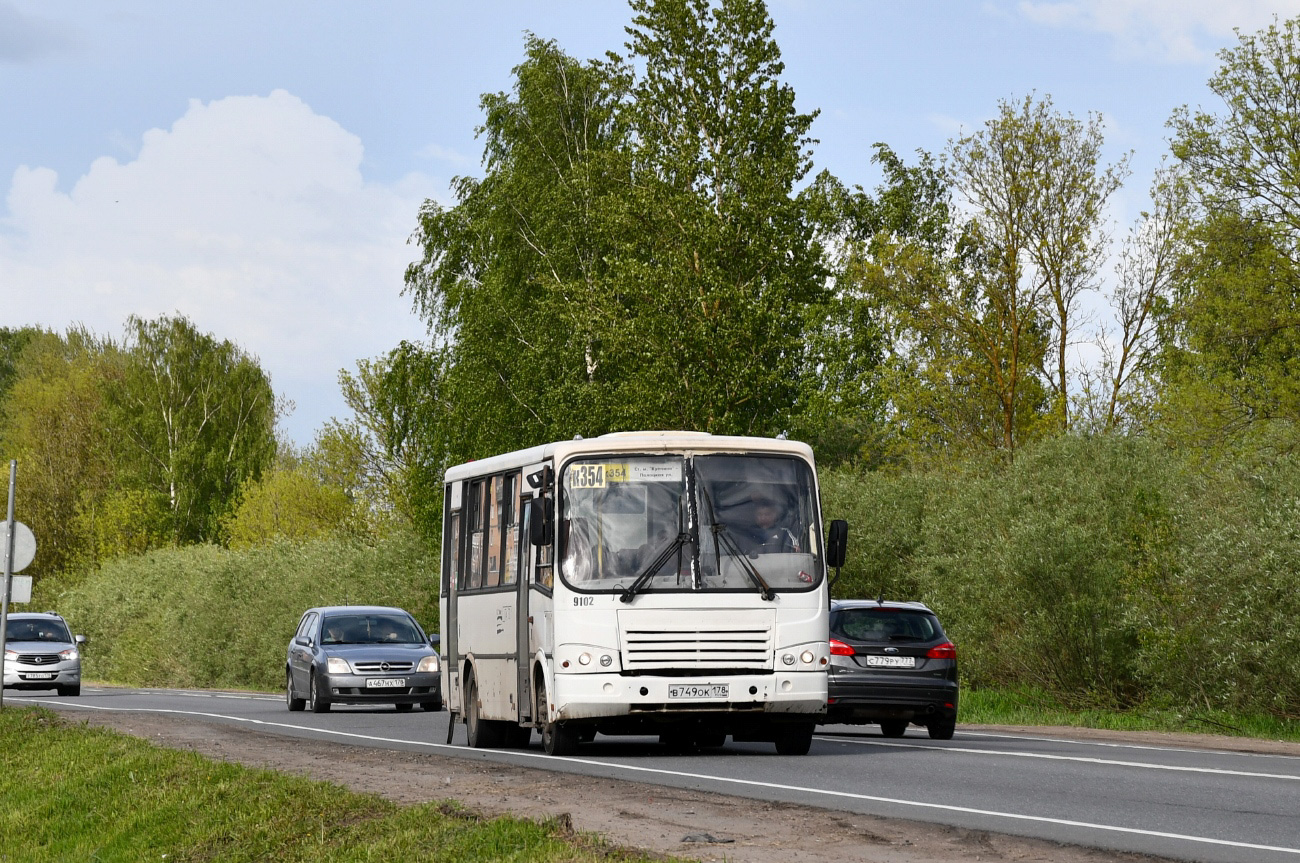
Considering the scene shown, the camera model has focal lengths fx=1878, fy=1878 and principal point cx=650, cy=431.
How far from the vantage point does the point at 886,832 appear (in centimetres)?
1130

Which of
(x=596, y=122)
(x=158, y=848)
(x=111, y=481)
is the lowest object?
(x=158, y=848)

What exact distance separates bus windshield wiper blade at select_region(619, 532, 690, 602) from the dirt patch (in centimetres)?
196

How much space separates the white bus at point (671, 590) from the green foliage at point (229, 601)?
30.9 metres

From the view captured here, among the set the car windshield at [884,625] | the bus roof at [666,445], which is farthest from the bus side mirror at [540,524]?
the car windshield at [884,625]

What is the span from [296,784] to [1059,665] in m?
17.9

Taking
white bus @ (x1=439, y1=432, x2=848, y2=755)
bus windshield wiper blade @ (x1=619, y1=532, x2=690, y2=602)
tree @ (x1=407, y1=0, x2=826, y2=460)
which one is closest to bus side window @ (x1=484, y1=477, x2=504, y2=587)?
white bus @ (x1=439, y1=432, x2=848, y2=755)

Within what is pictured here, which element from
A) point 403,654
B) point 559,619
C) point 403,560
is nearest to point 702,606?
point 559,619

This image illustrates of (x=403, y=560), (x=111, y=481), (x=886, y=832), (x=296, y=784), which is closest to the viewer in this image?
(x=886, y=832)

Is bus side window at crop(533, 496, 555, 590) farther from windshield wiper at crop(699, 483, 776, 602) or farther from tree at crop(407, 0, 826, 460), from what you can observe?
tree at crop(407, 0, 826, 460)

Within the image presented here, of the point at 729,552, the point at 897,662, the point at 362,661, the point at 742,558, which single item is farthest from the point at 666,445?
the point at 362,661

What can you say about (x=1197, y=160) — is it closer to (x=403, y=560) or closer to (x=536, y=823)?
(x=403, y=560)

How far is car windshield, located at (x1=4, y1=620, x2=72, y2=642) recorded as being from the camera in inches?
1706

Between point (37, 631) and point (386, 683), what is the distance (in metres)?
17.1

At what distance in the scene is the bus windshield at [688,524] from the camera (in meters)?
17.6
